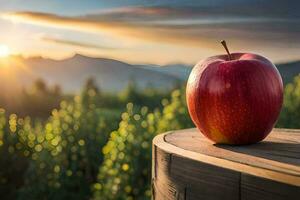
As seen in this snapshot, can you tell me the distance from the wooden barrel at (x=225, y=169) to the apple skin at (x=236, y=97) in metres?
0.05

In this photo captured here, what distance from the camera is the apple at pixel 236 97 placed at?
5.52 feet

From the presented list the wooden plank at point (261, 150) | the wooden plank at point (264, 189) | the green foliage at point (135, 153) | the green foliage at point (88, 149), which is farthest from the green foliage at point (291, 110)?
the wooden plank at point (264, 189)

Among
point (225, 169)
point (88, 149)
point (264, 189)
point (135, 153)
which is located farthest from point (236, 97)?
point (88, 149)

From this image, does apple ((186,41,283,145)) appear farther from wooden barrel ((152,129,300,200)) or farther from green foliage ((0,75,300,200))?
green foliage ((0,75,300,200))

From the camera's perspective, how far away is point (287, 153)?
1.61m

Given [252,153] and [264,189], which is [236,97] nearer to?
[252,153]

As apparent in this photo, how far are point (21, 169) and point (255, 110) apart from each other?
3460 mm

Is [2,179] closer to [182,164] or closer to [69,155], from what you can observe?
[69,155]

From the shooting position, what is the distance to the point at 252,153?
161 cm

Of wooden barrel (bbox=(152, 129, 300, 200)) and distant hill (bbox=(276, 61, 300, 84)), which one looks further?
distant hill (bbox=(276, 61, 300, 84))

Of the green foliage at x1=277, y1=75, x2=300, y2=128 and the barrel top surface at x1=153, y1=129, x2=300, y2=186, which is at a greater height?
the barrel top surface at x1=153, y1=129, x2=300, y2=186

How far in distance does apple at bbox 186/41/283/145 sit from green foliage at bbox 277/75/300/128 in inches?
73.1

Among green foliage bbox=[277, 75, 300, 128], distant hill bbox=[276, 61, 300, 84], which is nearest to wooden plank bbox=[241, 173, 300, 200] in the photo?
green foliage bbox=[277, 75, 300, 128]

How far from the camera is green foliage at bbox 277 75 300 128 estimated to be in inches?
141
